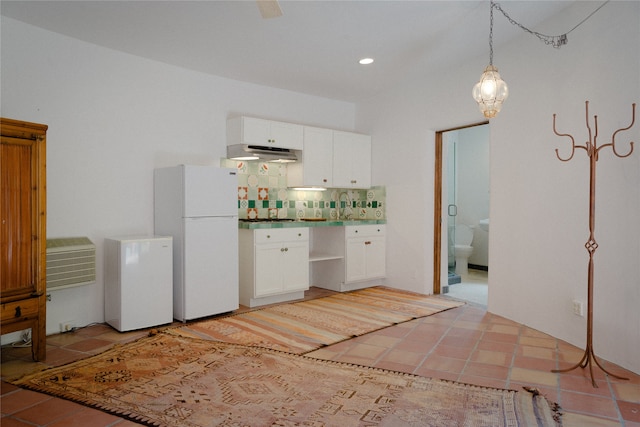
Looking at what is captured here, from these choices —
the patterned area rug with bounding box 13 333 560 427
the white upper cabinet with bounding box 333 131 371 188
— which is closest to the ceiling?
the white upper cabinet with bounding box 333 131 371 188

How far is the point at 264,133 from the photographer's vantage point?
16.3 ft

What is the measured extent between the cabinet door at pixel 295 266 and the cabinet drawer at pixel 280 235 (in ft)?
0.22

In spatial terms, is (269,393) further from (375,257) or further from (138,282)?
(375,257)

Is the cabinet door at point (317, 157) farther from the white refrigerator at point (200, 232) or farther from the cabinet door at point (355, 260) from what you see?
the white refrigerator at point (200, 232)

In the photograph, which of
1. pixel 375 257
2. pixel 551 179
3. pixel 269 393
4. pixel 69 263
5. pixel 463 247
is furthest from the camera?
pixel 463 247

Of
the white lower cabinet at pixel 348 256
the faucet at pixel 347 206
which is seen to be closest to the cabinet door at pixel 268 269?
the white lower cabinet at pixel 348 256

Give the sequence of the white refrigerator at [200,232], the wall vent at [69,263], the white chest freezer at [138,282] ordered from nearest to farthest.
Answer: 1. the wall vent at [69,263]
2. the white chest freezer at [138,282]
3. the white refrigerator at [200,232]

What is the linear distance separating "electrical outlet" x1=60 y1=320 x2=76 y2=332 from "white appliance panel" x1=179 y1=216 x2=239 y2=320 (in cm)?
93

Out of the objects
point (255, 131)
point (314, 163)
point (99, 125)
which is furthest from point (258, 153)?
point (99, 125)

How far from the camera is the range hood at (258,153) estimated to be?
4.84m

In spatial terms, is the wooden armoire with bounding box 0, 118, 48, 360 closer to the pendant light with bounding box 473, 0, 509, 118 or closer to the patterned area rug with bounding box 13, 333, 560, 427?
the patterned area rug with bounding box 13, 333, 560, 427

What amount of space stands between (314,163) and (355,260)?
1.31m

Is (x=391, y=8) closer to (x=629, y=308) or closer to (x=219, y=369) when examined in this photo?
(x=629, y=308)

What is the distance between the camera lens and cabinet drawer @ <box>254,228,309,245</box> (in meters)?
4.65
